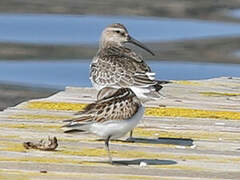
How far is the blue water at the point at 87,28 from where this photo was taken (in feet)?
74.7

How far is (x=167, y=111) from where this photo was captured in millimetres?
10844

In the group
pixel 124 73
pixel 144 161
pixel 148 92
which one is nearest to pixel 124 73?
pixel 124 73

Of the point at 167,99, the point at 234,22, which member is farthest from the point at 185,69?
the point at 167,99

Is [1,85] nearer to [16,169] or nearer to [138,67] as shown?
[138,67]

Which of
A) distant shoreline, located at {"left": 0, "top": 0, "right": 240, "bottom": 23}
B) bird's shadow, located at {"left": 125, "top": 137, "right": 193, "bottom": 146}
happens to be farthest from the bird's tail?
distant shoreline, located at {"left": 0, "top": 0, "right": 240, "bottom": 23}

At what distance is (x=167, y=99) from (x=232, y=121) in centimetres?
105

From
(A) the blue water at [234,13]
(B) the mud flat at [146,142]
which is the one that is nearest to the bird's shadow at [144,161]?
(B) the mud flat at [146,142]

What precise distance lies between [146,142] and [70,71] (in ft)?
33.9

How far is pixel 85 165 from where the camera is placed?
868cm

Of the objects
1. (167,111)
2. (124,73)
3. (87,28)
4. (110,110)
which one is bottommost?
(110,110)

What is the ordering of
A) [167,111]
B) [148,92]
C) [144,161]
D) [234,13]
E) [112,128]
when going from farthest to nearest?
[234,13] < [167,111] < [148,92] < [144,161] < [112,128]

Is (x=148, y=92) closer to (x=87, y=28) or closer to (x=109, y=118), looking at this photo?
(x=109, y=118)

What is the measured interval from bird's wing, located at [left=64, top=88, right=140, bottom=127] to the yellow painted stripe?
5.85 ft

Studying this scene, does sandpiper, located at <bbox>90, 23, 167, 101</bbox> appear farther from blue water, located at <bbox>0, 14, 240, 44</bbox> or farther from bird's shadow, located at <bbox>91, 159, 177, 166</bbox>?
blue water, located at <bbox>0, 14, 240, 44</bbox>
